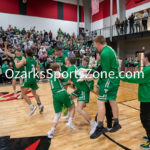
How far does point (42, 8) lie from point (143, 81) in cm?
1812

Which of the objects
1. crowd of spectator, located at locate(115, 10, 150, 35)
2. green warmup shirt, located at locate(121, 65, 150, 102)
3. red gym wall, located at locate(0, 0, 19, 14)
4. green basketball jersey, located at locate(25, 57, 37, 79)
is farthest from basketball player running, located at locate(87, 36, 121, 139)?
red gym wall, located at locate(0, 0, 19, 14)

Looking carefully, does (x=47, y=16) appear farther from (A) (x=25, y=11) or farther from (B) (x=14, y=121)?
(B) (x=14, y=121)

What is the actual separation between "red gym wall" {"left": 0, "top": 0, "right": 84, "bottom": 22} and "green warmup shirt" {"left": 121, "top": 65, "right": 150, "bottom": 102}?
1684 centimetres

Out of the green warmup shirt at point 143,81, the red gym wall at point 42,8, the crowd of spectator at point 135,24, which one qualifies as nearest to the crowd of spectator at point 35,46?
the red gym wall at point 42,8

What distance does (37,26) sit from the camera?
57.7 ft

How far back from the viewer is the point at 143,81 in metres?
2.36

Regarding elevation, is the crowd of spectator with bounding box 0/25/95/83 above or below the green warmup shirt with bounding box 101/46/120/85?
above

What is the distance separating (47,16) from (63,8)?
98.1 inches

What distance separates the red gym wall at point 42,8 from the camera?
1588cm

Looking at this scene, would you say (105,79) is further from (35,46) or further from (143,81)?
(35,46)

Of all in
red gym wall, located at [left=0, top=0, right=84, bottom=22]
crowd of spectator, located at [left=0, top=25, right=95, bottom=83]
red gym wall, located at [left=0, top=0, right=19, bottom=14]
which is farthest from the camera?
red gym wall, located at [left=0, top=0, right=84, bottom=22]

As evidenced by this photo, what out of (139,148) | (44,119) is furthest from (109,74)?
(44,119)

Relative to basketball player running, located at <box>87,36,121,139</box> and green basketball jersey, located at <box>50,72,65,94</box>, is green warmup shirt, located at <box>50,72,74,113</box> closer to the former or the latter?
green basketball jersey, located at <box>50,72,65,94</box>

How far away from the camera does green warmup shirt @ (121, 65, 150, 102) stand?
7.59 ft
